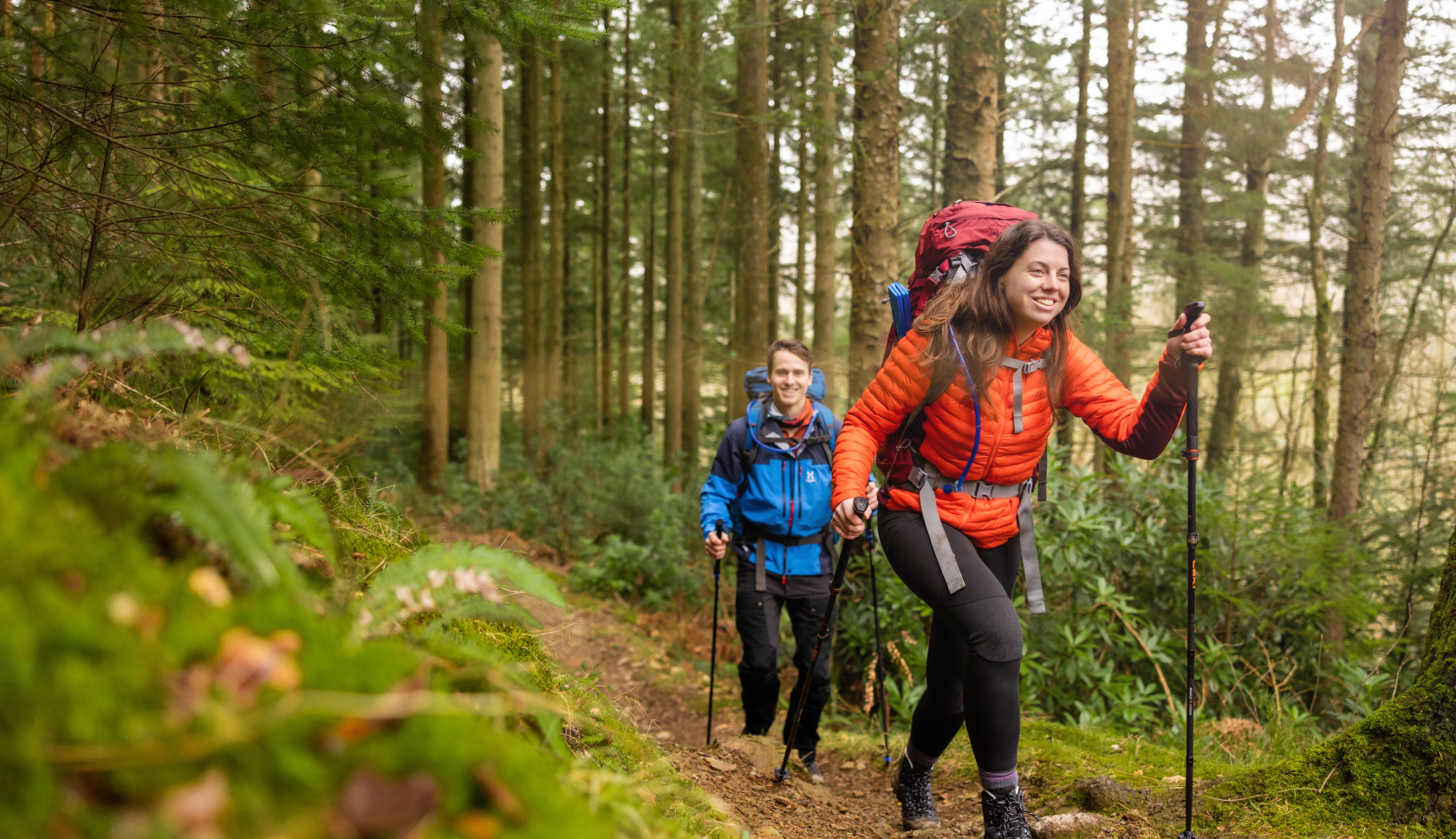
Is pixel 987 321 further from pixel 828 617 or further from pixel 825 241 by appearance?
pixel 825 241

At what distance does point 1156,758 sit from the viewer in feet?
12.6

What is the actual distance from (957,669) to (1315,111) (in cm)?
1469

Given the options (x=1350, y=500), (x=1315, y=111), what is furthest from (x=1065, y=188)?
(x=1350, y=500)

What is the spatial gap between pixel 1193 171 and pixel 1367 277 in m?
7.94

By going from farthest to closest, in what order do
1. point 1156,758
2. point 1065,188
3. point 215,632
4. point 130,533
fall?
point 1065,188 < point 1156,758 < point 130,533 < point 215,632

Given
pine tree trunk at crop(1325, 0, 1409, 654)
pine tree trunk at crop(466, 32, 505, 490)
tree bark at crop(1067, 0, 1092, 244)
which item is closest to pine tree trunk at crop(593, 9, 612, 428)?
pine tree trunk at crop(466, 32, 505, 490)

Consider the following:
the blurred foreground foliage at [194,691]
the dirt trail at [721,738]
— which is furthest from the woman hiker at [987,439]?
the blurred foreground foliage at [194,691]

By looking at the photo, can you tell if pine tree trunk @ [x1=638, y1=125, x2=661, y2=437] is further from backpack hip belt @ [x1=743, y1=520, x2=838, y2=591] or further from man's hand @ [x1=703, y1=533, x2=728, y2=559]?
man's hand @ [x1=703, y1=533, x2=728, y2=559]

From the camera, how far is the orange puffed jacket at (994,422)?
3.06 m

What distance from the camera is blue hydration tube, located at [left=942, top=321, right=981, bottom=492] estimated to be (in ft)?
9.98

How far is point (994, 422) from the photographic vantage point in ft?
10.0

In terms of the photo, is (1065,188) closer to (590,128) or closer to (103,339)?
(590,128)

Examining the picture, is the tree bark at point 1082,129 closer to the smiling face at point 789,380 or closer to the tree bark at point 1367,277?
the tree bark at point 1367,277

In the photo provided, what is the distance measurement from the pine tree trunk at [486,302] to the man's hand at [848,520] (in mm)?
7740
